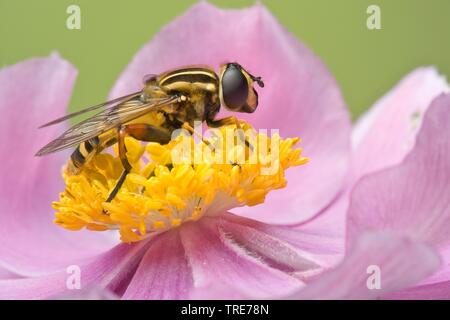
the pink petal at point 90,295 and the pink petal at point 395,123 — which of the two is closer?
the pink petal at point 90,295

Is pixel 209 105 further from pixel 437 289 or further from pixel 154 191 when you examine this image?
pixel 437 289

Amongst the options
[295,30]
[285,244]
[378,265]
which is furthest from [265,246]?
[295,30]

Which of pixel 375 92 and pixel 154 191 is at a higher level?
pixel 375 92

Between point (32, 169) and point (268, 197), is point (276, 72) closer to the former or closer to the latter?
point (268, 197)

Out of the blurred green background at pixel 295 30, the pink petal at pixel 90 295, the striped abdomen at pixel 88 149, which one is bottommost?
the pink petal at pixel 90 295

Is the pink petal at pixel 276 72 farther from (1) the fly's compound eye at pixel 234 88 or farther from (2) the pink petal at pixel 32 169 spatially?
(1) the fly's compound eye at pixel 234 88

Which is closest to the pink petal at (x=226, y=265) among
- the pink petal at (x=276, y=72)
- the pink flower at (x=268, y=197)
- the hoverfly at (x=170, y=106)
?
the pink flower at (x=268, y=197)
